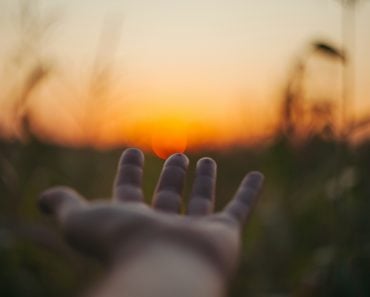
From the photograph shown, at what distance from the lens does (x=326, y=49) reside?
2.21 m

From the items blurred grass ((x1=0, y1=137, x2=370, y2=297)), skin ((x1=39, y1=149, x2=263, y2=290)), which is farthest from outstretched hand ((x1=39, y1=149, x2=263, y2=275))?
blurred grass ((x1=0, y1=137, x2=370, y2=297))

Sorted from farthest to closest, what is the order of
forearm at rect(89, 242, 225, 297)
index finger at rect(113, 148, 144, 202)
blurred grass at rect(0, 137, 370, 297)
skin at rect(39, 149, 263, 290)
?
blurred grass at rect(0, 137, 370, 297) → index finger at rect(113, 148, 144, 202) → skin at rect(39, 149, 263, 290) → forearm at rect(89, 242, 225, 297)

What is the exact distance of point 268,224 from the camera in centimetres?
300

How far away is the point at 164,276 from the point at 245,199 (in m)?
0.43

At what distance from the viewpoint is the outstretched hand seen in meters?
1.02

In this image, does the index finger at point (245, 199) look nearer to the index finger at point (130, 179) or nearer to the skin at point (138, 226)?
the skin at point (138, 226)

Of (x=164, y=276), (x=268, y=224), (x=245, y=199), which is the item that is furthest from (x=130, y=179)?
(x=268, y=224)

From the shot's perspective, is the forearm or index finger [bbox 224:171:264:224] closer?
the forearm

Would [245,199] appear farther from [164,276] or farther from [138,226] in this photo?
Result: [164,276]

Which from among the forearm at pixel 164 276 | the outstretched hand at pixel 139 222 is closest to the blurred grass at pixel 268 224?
the outstretched hand at pixel 139 222

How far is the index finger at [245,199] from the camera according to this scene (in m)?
1.26

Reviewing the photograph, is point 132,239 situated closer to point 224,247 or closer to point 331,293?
point 224,247

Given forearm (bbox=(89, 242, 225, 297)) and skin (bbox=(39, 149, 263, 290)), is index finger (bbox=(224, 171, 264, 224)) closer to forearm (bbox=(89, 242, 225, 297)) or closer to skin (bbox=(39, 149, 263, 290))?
skin (bbox=(39, 149, 263, 290))

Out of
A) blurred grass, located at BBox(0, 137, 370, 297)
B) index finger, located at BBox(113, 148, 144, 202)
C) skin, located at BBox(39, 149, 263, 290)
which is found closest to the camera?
skin, located at BBox(39, 149, 263, 290)
